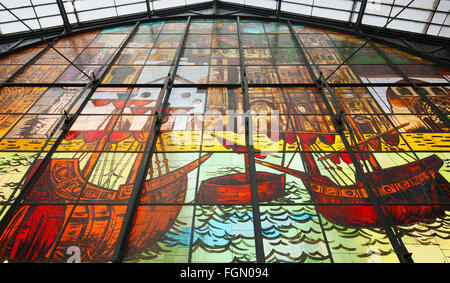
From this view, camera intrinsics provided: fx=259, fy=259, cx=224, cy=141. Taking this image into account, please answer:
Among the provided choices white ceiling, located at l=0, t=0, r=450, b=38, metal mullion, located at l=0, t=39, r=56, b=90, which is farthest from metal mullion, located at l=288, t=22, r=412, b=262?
metal mullion, located at l=0, t=39, r=56, b=90

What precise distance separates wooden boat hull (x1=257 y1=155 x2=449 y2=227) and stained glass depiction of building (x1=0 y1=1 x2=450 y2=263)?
0.04 meters

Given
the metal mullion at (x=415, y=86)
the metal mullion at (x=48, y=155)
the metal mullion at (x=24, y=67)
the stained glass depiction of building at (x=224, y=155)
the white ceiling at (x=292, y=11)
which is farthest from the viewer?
the white ceiling at (x=292, y=11)

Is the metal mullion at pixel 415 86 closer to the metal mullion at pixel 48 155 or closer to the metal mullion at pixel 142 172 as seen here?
the metal mullion at pixel 142 172

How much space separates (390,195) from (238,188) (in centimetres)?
458

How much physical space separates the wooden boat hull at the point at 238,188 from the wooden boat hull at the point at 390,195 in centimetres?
61

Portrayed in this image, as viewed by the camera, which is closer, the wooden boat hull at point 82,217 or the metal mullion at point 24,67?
the wooden boat hull at point 82,217

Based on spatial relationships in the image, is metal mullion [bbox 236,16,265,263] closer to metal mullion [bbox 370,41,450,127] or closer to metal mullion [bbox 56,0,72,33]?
metal mullion [bbox 370,41,450,127]

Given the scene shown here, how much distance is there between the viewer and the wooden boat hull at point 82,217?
22.2 ft

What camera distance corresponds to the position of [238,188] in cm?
805

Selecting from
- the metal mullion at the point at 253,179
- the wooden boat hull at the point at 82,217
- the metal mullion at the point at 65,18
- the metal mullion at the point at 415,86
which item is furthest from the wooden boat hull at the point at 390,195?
the metal mullion at the point at 65,18

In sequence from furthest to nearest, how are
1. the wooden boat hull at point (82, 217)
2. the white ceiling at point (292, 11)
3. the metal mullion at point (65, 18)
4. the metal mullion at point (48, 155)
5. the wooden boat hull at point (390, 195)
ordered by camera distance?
the metal mullion at point (65, 18), the white ceiling at point (292, 11), the metal mullion at point (48, 155), the wooden boat hull at point (390, 195), the wooden boat hull at point (82, 217)
